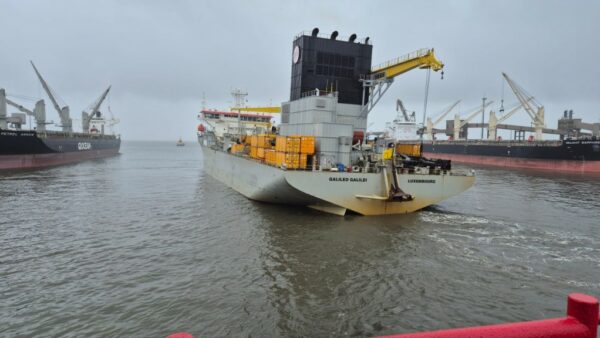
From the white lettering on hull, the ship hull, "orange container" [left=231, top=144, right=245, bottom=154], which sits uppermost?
"orange container" [left=231, top=144, right=245, bottom=154]

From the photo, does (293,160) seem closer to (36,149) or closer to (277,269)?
(277,269)

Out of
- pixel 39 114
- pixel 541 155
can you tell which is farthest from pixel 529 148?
pixel 39 114

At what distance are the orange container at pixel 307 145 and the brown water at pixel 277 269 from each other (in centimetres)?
398

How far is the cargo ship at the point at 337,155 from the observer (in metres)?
20.9

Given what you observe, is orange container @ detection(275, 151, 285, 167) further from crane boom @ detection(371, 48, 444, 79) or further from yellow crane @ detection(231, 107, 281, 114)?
yellow crane @ detection(231, 107, 281, 114)

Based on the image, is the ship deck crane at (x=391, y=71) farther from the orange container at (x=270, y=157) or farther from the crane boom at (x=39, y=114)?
the crane boom at (x=39, y=114)

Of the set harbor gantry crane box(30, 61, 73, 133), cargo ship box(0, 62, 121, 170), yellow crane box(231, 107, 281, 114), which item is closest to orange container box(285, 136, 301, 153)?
yellow crane box(231, 107, 281, 114)

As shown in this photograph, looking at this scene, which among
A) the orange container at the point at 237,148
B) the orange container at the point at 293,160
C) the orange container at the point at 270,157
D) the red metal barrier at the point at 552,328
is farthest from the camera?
the orange container at the point at 237,148

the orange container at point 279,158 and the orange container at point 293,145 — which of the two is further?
the orange container at point 279,158

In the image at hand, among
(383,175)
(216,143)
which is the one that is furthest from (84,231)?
(216,143)

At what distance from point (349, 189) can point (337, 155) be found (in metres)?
2.62

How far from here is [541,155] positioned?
58.2 meters

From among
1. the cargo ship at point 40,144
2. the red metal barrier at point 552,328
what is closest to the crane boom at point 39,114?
the cargo ship at point 40,144

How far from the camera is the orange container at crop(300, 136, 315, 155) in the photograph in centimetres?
2123
